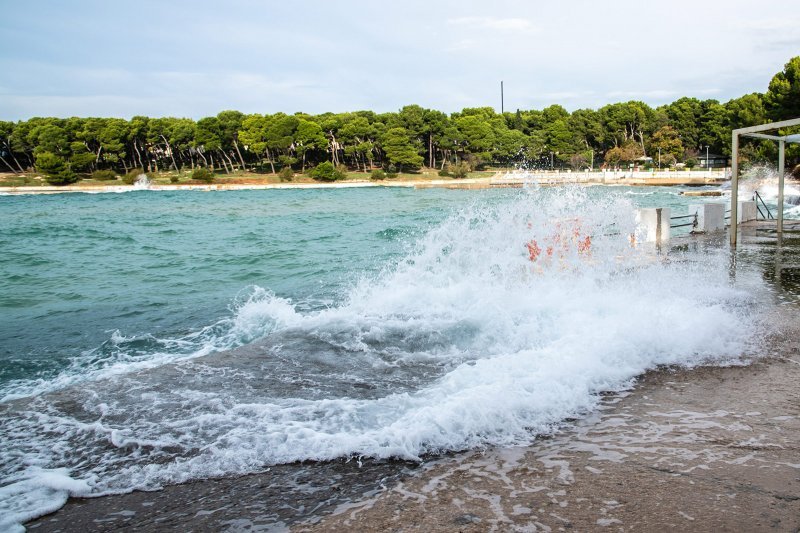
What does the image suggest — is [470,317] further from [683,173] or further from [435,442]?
[683,173]

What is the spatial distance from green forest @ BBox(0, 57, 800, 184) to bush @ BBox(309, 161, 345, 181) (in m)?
0.17

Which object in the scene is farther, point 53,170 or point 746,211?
point 53,170

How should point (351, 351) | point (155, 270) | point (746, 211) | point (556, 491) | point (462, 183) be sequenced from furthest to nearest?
1. point (462, 183)
2. point (746, 211)
3. point (155, 270)
4. point (351, 351)
5. point (556, 491)

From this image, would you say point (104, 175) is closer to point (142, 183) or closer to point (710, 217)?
point (142, 183)

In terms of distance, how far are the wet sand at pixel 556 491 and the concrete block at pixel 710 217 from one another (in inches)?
582

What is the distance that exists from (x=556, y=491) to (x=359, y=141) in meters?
106

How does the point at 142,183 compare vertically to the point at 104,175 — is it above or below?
below

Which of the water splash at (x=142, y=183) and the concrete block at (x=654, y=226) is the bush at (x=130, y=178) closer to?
the water splash at (x=142, y=183)

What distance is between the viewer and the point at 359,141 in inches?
4225

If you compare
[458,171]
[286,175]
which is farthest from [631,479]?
[458,171]

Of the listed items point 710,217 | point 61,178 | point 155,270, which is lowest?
point 155,270

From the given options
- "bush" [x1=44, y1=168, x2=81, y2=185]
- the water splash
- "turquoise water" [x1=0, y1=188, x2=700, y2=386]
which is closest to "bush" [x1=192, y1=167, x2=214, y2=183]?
the water splash

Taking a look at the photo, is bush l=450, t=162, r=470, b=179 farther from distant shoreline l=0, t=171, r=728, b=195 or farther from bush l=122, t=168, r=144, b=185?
bush l=122, t=168, r=144, b=185

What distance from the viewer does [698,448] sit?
4348 mm
